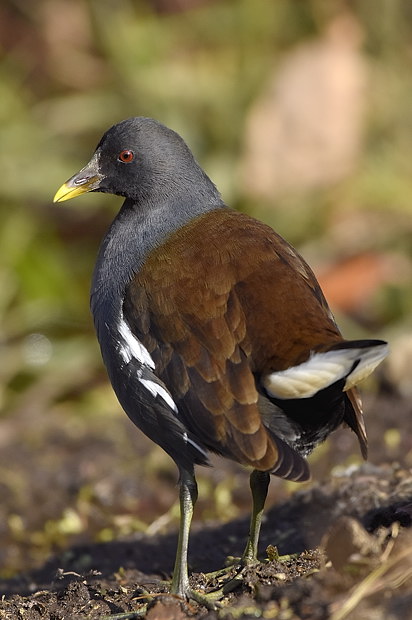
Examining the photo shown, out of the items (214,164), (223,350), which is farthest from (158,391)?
(214,164)

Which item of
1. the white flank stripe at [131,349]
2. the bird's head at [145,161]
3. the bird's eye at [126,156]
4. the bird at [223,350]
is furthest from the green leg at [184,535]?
the bird's eye at [126,156]

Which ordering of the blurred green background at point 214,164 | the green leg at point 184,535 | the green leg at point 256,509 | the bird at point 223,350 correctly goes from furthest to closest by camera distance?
the blurred green background at point 214,164 < the green leg at point 256,509 < the green leg at point 184,535 < the bird at point 223,350

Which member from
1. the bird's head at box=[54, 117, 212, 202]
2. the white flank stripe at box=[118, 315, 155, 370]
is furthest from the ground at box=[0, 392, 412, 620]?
the bird's head at box=[54, 117, 212, 202]

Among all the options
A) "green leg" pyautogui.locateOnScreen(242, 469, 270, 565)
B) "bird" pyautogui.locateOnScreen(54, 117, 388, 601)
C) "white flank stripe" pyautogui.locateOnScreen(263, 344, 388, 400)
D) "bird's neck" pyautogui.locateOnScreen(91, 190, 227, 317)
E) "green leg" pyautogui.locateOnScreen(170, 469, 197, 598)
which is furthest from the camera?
"bird's neck" pyautogui.locateOnScreen(91, 190, 227, 317)

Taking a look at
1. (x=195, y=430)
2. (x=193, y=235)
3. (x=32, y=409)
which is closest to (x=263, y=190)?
(x=32, y=409)

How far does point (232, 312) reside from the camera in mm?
3283

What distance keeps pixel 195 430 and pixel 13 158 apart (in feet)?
17.6

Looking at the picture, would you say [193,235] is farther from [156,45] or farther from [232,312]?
[156,45]

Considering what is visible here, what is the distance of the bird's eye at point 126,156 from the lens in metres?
4.10

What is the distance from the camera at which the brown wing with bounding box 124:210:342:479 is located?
3127mm

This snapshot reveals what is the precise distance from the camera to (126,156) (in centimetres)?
411

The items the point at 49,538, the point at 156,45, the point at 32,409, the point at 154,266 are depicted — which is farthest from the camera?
the point at 156,45

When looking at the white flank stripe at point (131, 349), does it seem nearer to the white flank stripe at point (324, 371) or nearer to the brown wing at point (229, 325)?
the brown wing at point (229, 325)

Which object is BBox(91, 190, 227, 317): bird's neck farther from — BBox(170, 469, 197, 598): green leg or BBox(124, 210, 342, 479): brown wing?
BBox(170, 469, 197, 598): green leg
